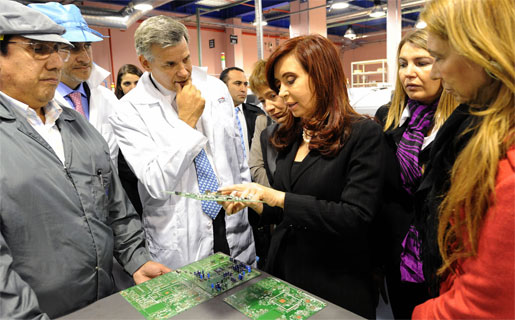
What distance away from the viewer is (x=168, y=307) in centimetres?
115

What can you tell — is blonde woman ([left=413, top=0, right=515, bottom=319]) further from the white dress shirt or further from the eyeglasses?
the white dress shirt

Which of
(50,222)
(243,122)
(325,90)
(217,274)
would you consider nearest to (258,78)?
(243,122)

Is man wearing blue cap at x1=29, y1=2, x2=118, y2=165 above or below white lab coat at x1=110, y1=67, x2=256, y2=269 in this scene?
above

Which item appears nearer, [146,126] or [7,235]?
[7,235]

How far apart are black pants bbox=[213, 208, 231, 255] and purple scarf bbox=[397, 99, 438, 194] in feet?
3.04

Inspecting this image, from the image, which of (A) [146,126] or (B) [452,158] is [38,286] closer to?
(A) [146,126]

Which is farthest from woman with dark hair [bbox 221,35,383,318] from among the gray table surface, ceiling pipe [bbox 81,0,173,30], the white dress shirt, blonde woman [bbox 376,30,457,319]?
ceiling pipe [bbox 81,0,173,30]

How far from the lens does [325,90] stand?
143 cm

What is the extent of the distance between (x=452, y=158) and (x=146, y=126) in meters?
1.38

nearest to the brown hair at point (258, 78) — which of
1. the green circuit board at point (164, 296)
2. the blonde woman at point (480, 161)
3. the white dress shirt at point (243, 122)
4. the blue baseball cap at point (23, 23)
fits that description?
the white dress shirt at point (243, 122)

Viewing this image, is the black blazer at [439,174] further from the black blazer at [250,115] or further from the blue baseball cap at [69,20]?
the black blazer at [250,115]

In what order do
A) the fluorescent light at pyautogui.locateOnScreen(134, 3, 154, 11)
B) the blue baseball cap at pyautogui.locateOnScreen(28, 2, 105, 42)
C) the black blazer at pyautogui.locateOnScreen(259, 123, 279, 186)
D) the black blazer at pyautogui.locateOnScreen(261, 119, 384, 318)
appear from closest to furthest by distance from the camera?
the black blazer at pyautogui.locateOnScreen(261, 119, 384, 318), the black blazer at pyautogui.locateOnScreen(259, 123, 279, 186), the blue baseball cap at pyautogui.locateOnScreen(28, 2, 105, 42), the fluorescent light at pyautogui.locateOnScreen(134, 3, 154, 11)

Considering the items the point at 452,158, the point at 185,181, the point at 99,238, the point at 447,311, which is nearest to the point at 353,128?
the point at 452,158

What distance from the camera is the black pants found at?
178 centimetres
